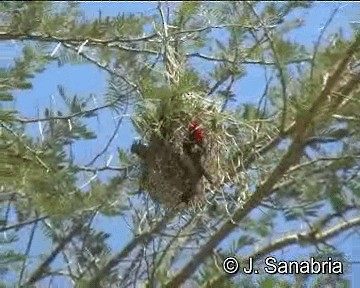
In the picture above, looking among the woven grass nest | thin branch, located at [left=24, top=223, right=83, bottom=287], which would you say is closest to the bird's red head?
the woven grass nest

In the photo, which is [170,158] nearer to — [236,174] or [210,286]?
[236,174]

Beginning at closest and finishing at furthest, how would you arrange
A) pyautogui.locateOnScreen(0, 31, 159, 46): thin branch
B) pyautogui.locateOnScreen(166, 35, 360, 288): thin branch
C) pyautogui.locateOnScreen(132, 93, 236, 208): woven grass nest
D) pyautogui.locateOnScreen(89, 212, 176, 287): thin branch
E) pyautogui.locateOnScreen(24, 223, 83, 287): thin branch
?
pyautogui.locateOnScreen(132, 93, 236, 208): woven grass nest
pyautogui.locateOnScreen(166, 35, 360, 288): thin branch
pyautogui.locateOnScreen(0, 31, 159, 46): thin branch
pyautogui.locateOnScreen(89, 212, 176, 287): thin branch
pyautogui.locateOnScreen(24, 223, 83, 287): thin branch

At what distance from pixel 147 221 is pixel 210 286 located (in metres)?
0.18

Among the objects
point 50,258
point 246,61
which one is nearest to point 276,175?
point 246,61

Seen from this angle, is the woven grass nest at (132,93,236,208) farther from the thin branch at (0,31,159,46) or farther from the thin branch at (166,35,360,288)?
the thin branch at (0,31,159,46)

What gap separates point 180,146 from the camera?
1.01 metres

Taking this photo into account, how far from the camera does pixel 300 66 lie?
1.27 meters

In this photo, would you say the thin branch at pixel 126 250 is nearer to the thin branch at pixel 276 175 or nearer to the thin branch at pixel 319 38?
the thin branch at pixel 276 175

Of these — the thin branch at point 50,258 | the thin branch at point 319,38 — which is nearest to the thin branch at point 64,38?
the thin branch at point 319,38

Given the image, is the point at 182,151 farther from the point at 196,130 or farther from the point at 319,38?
the point at 319,38

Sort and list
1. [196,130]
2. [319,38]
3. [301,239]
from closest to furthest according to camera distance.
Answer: [196,130]
[319,38]
[301,239]

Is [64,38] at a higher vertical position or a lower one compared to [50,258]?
higher

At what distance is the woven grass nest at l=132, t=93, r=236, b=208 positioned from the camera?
98 cm

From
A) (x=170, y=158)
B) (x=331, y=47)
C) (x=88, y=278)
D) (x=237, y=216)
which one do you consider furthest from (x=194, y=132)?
(x=88, y=278)
